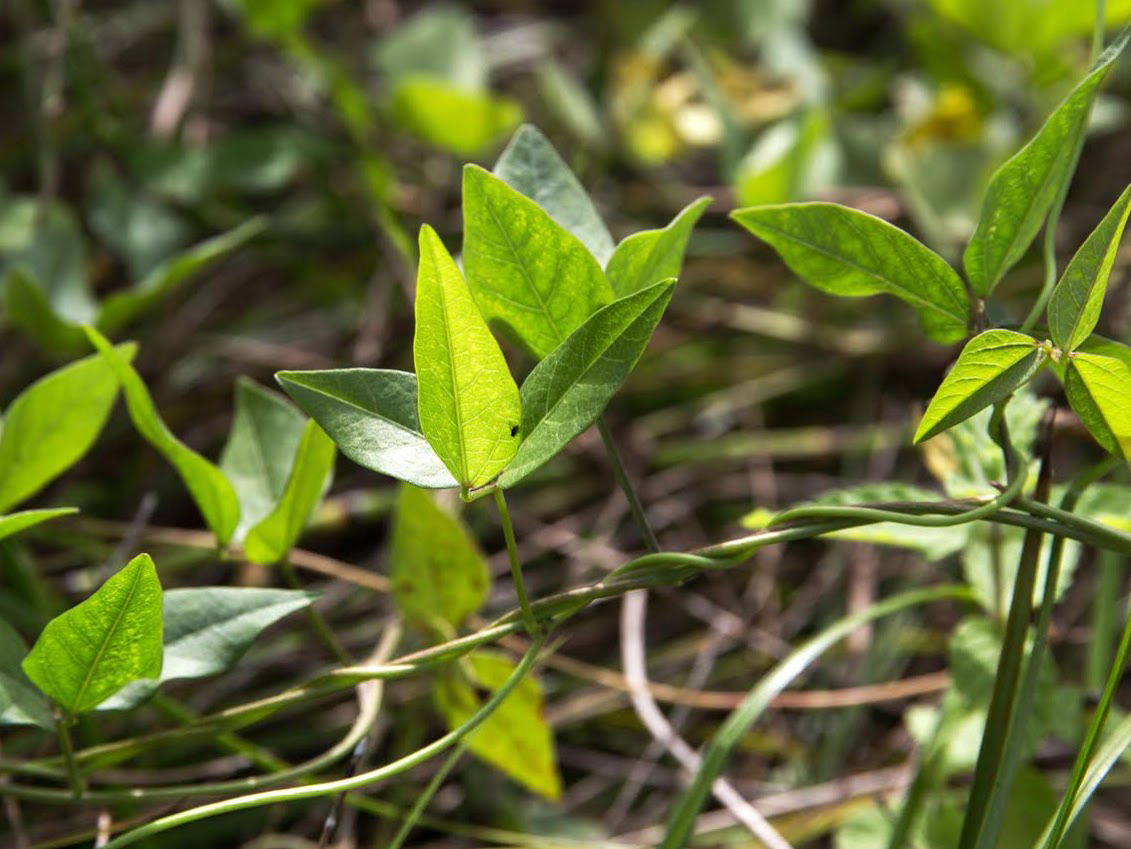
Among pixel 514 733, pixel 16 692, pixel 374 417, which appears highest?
pixel 374 417

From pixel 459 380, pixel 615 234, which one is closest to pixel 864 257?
pixel 459 380

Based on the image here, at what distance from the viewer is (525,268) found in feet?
1.47

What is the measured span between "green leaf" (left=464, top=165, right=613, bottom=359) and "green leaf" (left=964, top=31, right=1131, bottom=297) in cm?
15

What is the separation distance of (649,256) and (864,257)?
0.08m

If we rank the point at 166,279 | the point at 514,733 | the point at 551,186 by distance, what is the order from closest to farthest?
1. the point at 551,186
2. the point at 514,733
3. the point at 166,279

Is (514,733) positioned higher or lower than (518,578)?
lower

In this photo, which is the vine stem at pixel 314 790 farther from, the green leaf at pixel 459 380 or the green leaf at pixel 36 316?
the green leaf at pixel 36 316

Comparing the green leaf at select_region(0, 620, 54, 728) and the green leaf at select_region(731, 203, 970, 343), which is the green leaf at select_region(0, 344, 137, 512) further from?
the green leaf at select_region(731, 203, 970, 343)

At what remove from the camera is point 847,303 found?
41.5 inches

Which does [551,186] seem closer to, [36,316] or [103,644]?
[103,644]

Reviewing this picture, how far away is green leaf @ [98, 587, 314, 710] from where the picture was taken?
0.48 metres

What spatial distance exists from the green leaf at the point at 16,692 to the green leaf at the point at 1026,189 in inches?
15.9

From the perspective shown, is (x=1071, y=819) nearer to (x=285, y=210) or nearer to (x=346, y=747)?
(x=346, y=747)

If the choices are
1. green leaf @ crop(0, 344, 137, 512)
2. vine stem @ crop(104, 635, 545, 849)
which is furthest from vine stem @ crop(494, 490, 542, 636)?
green leaf @ crop(0, 344, 137, 512)
